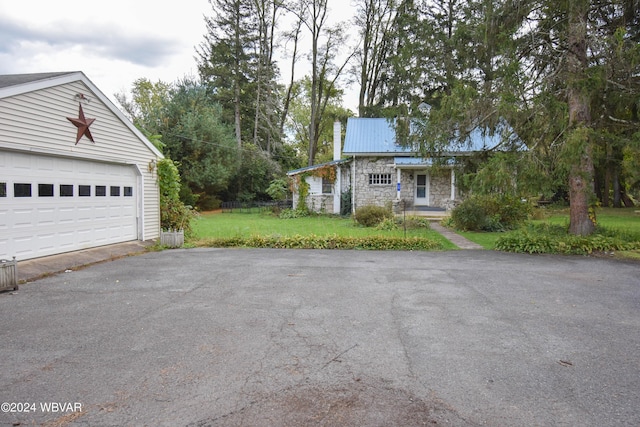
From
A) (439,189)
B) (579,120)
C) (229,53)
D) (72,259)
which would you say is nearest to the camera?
(72,259)

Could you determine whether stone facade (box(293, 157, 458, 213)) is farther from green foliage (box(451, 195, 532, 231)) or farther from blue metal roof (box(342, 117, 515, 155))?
green foliage (box(451, 195, 532, 231))

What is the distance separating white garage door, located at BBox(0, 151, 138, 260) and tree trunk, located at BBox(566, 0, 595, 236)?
11.6 meters

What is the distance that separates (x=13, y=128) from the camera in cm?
762

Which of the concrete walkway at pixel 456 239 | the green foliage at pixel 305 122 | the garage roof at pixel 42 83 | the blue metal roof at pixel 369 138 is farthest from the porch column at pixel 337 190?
the green foliage at pixel 305 122

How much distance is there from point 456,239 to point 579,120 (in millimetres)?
4826

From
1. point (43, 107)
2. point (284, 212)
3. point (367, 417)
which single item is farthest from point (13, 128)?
point (284, 212)

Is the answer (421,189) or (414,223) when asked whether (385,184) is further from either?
(414,223)

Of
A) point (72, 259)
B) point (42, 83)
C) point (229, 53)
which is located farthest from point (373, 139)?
point (72, 259)

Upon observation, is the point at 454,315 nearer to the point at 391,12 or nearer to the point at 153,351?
the point at 153,351

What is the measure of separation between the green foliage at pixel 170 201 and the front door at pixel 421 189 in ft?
42.5

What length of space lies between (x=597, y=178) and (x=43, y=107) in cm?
3241

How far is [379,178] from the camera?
21.6 m

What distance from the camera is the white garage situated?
773cm

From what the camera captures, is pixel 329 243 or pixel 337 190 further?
pixel 337 190
